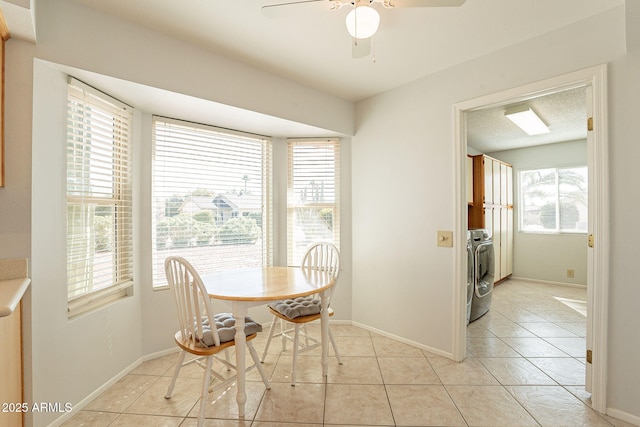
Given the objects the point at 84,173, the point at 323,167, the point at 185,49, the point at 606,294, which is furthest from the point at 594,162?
the point at 84,173

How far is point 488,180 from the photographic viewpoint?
4254mm

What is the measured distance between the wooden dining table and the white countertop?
0.80 metres

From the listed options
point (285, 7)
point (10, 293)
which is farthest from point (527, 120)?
point (10, 293)

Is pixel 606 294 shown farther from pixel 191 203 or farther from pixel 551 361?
pixel 191 203

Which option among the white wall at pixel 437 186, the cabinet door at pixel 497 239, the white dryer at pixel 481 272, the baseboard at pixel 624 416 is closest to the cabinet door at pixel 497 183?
the cabinet door at pixel 497 239

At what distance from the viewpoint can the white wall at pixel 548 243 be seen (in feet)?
15.3

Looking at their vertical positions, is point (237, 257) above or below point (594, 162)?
below

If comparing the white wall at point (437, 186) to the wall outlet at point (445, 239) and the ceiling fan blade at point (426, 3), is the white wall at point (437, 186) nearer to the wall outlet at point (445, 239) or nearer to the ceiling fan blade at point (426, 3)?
the wall outlet at point (445, 239)

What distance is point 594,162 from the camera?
1.74 m

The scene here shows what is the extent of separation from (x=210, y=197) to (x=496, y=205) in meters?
4.38

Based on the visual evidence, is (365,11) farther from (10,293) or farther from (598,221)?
(10,293)

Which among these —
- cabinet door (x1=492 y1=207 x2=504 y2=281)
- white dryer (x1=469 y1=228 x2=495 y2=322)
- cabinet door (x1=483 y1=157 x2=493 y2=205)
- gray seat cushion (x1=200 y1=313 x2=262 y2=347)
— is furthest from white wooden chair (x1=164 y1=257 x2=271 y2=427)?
cabinet door (x1=492 y1=207 x2=504 y2=281)

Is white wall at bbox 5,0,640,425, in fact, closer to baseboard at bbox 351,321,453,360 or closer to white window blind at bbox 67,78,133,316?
baseboard at bbox 351,321,453,360

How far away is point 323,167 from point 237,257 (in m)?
1.40
